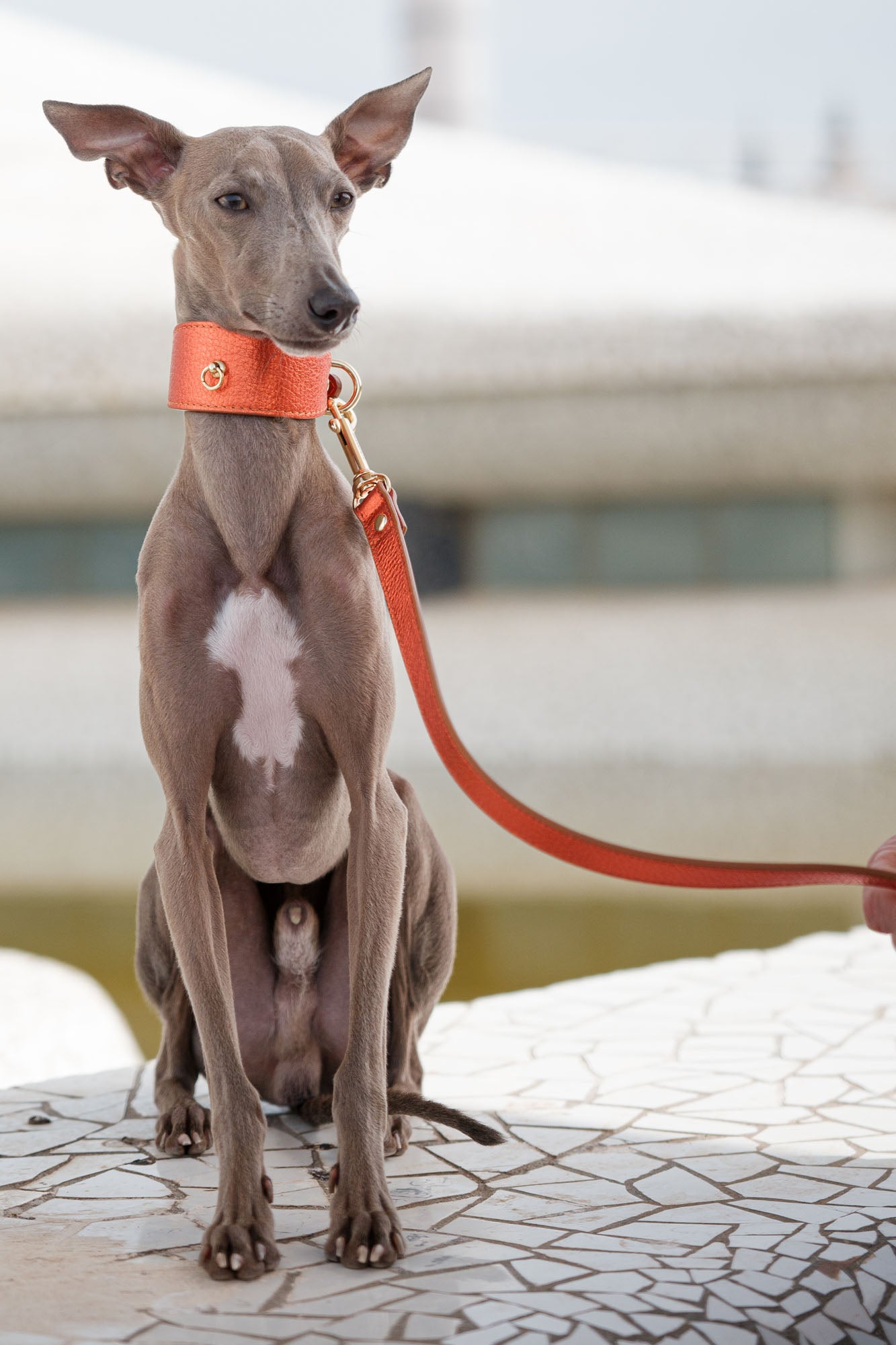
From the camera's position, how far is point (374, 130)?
1.67 metres

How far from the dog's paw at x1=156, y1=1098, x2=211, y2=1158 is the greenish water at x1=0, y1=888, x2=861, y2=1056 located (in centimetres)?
278

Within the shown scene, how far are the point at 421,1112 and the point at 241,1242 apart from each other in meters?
0.40

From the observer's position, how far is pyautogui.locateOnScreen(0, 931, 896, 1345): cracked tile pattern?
1411mm

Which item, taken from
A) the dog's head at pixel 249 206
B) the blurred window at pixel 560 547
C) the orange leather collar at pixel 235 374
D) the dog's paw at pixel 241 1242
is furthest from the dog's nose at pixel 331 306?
the blurred window at pixel 560 547

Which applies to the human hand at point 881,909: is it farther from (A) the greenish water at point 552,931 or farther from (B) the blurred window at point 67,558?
(B) the blurred window at point 67,558

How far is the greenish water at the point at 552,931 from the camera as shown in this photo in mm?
5168

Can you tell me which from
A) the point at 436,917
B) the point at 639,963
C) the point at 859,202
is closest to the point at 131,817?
the point at 639,963

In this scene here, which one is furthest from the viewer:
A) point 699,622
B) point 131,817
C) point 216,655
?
point 699,622

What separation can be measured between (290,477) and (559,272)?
27.2 feet

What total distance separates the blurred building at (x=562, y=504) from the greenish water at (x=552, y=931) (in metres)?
0.72

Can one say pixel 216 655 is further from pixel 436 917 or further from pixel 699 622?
pixel 699 622

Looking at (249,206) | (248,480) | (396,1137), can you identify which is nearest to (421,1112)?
(396,1137)

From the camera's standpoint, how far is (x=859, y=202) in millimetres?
11828

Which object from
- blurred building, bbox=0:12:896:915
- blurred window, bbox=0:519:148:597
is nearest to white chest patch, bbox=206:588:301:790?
blurred building, bbox=0:12:896:915
